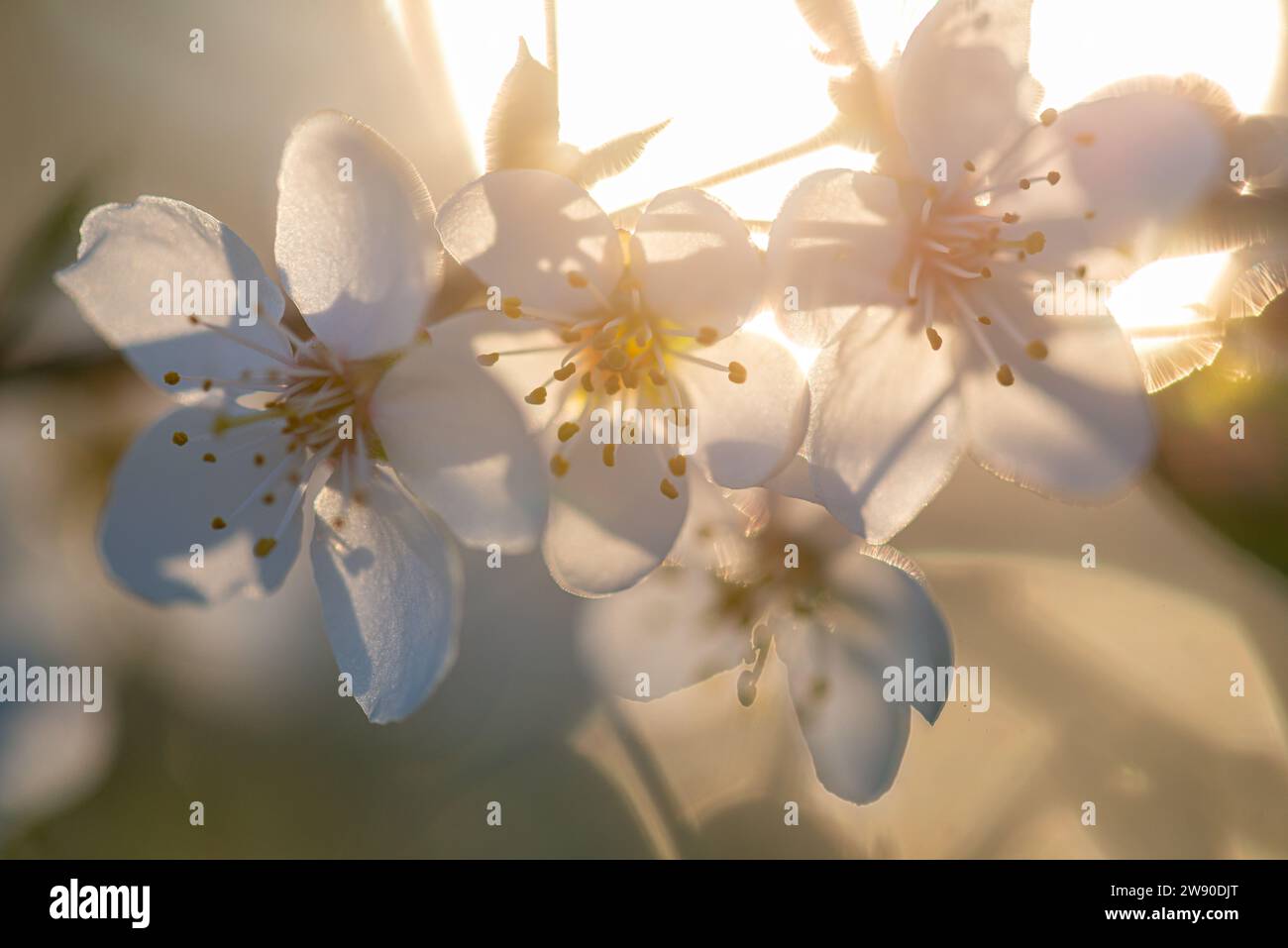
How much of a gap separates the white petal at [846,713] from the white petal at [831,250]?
0.92 ft

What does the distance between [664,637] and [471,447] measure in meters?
0.29

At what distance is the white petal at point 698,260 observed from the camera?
0.60 m

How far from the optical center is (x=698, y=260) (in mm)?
619

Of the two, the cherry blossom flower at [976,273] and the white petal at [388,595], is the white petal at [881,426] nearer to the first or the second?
the cherry blossom flower at [976,273]

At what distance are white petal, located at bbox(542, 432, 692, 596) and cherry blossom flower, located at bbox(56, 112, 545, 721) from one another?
1.0 inches

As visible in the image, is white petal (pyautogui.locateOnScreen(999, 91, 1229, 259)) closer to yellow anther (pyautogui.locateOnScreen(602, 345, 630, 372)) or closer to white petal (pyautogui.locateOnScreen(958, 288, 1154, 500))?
white petal (pyautogui.locateOnScreen(958, 288, 1154, 500))

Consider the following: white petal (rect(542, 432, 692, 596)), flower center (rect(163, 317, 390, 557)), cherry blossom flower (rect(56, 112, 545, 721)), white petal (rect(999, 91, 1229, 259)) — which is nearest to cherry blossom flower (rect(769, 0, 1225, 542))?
white petal (rect(999, 91, 1229, 259))

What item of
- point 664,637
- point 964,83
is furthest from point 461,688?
point 964,83

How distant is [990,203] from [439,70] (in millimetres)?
652

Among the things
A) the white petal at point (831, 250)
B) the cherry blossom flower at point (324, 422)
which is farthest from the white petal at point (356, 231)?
the white petal at point (831, 250)

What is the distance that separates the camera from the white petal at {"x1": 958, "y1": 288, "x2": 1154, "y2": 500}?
2.23ft

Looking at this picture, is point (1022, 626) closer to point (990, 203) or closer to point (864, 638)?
point (864, 638)
